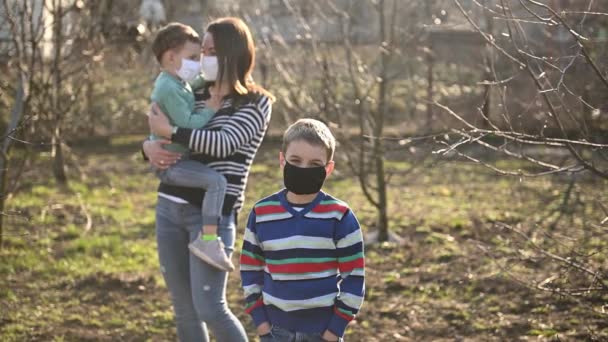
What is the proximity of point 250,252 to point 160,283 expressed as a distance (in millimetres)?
3405

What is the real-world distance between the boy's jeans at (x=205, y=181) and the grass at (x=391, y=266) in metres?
0.76

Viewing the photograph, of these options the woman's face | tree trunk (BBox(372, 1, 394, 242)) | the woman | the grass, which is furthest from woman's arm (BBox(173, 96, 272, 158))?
tree trunk (BBox(372, 1, 394, 242))

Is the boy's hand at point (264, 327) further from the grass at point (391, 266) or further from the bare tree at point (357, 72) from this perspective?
the bare tree at point (357, 72)

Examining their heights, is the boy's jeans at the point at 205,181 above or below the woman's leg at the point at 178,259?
above

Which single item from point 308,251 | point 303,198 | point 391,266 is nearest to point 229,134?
point 303,198

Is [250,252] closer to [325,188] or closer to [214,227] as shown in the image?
[214,227]

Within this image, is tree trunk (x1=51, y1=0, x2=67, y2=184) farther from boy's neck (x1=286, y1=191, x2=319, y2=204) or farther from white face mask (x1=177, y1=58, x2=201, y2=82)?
boy's neck (x1=286, y1=191, x2=319, y2=204)

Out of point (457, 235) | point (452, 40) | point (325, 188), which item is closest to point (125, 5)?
point (325, 188)

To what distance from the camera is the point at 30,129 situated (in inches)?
297

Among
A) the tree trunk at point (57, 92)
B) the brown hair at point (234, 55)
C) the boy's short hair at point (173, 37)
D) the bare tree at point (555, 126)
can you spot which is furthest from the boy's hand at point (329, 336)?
the tree trunk at point (57, 92)

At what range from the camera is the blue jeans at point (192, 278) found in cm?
358

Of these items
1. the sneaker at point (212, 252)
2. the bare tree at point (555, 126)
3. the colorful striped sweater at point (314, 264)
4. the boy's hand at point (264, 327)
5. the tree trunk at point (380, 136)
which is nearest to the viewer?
the colorful striped sweater at point (314, 264)

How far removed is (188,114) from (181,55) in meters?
0.30

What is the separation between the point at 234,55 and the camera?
3.63 meters
